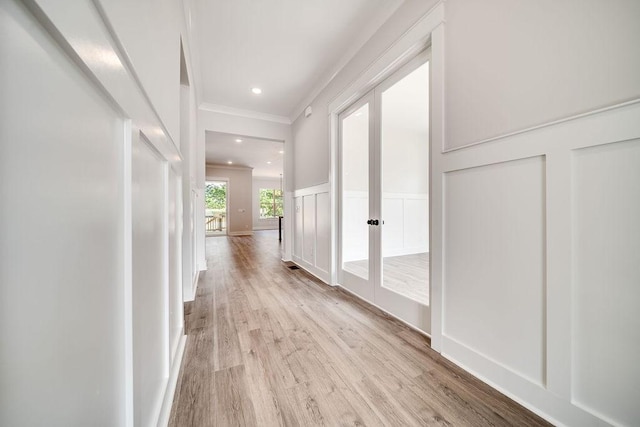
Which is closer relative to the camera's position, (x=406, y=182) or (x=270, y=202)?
(x=406, y=182)

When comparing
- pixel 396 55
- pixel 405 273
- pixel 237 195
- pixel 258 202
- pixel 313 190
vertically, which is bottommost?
pixel 405 273

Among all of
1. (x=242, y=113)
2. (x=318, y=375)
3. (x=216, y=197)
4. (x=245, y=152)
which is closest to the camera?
(x=318, y=375)

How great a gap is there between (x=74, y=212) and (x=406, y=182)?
290 centimetres

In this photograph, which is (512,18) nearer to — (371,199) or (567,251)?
(567,251)

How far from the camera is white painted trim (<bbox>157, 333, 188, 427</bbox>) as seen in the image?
3.36 feet

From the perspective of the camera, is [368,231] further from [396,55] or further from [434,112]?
[396,55]

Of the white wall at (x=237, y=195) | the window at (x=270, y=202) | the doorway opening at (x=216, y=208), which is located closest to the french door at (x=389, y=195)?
the white wall at (x=237, y=195)

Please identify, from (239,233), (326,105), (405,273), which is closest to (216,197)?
(239,233)

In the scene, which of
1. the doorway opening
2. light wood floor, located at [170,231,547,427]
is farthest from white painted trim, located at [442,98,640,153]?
the doorway opening

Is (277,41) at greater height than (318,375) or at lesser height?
greater

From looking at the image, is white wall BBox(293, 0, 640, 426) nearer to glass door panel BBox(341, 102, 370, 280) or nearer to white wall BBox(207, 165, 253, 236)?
glass door panel BBox(341, 102, 370, 280)

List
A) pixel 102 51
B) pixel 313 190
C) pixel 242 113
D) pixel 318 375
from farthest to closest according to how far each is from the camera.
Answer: pixel 242 113 → pixel 313 190 → pixel 318 375 → pixel 102 51

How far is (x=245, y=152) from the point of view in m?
6.78

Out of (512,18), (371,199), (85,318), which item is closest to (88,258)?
(85,318)
